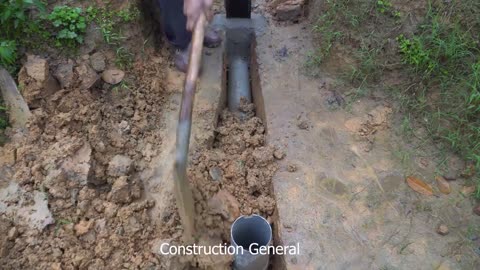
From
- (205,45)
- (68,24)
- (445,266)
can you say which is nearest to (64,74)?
(68,24)

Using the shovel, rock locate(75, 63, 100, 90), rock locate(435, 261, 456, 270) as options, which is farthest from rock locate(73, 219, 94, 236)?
rock locate(435, 261, 456, 270)

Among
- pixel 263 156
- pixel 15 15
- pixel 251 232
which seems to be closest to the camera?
pixel 251 232

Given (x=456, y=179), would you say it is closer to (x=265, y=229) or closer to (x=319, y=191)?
(x=319, y=191)

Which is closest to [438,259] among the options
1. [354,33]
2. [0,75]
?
[354,33]

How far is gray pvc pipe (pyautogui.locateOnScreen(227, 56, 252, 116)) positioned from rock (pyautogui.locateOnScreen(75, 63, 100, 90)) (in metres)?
1.08

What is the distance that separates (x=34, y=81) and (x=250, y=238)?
1.71 m

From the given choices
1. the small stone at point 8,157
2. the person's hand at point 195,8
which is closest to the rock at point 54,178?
the small stone at point 8,157

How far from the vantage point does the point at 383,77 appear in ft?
10.1

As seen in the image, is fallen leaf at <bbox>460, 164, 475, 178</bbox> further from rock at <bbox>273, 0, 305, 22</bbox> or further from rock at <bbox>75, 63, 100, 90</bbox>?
rock at <bbox>75, 63, 100, 90</bbox>

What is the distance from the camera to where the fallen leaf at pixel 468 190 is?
2535 millimetres

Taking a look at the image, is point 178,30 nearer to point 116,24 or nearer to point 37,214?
point 116,24

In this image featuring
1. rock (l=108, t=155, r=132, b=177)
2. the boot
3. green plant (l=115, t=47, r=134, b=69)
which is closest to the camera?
rock (l=108, t=155, r=132, b=177)

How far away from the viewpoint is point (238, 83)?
343cm

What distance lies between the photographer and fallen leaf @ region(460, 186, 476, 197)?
254 cm
